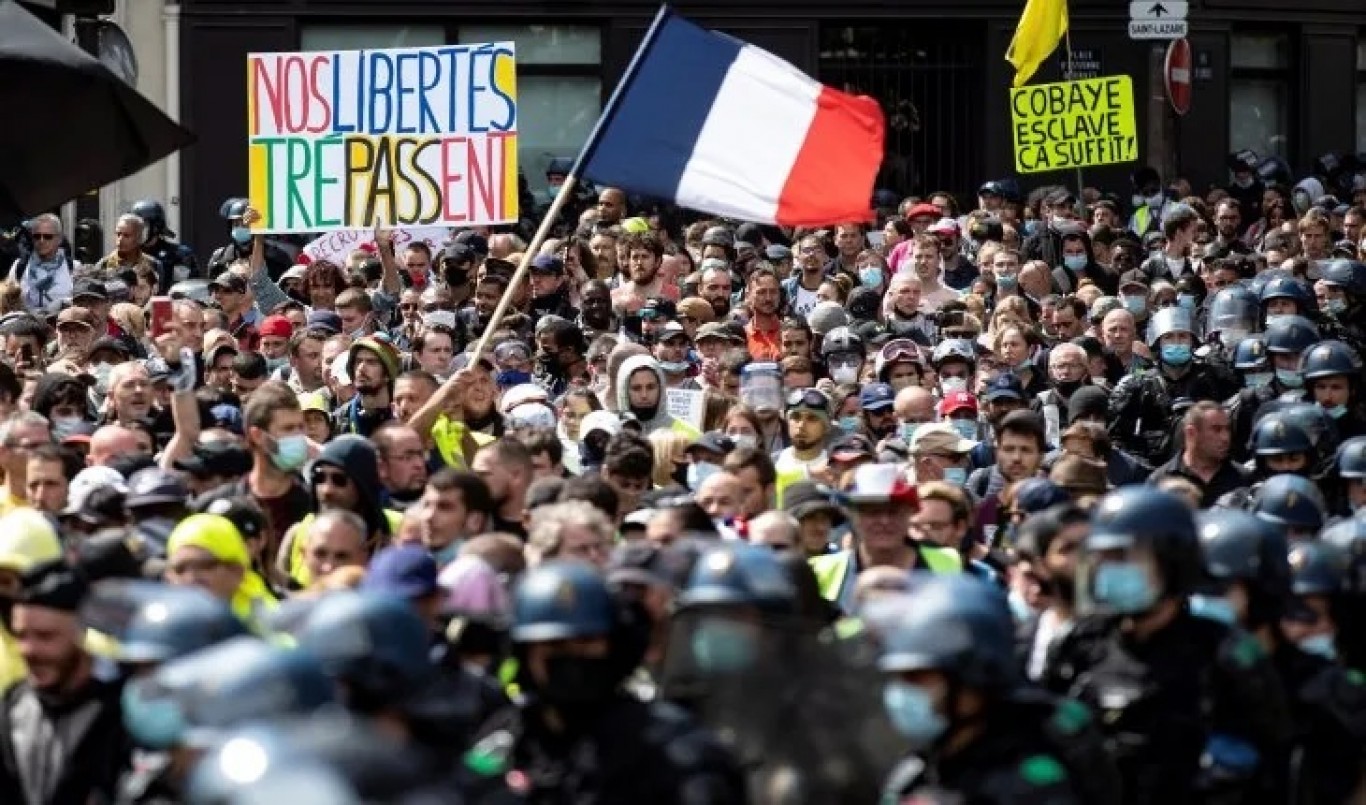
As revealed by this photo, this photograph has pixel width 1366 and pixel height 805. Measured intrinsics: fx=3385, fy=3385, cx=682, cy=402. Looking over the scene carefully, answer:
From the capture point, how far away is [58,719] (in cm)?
812

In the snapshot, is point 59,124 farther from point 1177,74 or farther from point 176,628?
point 1177,74

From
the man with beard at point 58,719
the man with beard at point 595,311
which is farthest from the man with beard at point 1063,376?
the man with beard at point 58,719

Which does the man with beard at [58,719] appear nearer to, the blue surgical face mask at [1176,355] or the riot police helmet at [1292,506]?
the riot police helmet at [1292,506]

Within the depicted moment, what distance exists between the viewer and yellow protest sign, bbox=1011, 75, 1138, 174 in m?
21.9

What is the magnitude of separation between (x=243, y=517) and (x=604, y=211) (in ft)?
34.5

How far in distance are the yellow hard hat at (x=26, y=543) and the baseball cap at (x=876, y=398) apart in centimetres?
581

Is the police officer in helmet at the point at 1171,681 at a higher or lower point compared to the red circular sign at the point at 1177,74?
lower

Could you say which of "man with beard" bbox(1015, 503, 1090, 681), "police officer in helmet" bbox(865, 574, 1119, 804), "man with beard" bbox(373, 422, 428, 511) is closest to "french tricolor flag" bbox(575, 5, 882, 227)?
"man with beard" bbox(373, 422, 428, 511)

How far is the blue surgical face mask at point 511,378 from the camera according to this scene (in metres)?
15.3

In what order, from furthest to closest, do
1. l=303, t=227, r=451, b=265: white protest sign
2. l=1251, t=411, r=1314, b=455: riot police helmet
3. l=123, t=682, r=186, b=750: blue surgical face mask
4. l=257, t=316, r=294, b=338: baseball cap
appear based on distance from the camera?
l=303, t=227, r=451, b=265: white protest sign < l=257, t=316, r=294, b=338: baseball cap < l=1251, t=411, r=1314, b=455: riot police helmet < l=123, t=682, r=186, b=750: blue surgical face mask

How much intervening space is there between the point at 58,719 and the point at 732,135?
17.4 feet

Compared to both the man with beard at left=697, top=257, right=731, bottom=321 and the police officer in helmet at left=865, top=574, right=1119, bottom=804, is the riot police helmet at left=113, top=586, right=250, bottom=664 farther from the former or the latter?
the man with beard at left=697, top=257, right=731, bottom=321

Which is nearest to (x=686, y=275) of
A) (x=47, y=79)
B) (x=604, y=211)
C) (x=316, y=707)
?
(x=604, y=211)

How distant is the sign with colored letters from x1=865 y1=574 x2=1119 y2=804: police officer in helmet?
33.6 feet
